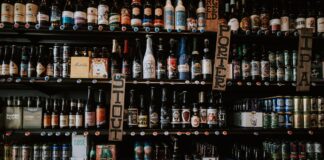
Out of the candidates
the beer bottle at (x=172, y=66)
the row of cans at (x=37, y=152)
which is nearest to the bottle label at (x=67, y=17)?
the beer bottle at (x=172, y=66)

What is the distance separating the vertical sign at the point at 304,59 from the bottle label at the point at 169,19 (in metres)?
1.10

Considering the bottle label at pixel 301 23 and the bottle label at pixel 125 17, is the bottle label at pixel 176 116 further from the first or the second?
the bottle label at pixel 301 23

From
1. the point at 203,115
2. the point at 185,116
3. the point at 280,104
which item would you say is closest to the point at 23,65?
the point at 185,116

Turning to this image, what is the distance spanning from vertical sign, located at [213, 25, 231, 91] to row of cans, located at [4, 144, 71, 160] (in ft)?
4.31

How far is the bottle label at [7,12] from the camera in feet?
7.28

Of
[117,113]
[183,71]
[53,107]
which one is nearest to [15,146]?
[53,107]

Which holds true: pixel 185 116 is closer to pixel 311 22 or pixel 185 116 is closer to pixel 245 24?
pixel 245 24

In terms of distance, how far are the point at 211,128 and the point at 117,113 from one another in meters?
0.77

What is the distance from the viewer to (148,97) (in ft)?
9.23

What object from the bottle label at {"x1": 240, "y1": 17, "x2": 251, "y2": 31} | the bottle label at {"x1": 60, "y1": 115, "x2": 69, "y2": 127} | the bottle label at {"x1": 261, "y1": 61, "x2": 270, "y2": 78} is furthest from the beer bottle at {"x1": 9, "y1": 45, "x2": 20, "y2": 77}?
the bottle label at {"x1": 261, "y1": 61, "x2": 270, "y2": 78}

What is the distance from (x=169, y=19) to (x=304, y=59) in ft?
3.92

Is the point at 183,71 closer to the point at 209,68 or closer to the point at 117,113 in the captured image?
the point at 209,68

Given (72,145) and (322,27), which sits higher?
(322,27)

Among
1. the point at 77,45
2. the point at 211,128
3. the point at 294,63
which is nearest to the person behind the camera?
the point at 211,128
